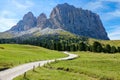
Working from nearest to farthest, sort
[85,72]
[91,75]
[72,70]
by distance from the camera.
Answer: [91,75], [85,72], [72,70]

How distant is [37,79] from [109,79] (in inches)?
444

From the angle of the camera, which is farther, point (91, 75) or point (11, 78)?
point (91, 75)

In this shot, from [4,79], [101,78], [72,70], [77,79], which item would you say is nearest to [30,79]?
[4,79]

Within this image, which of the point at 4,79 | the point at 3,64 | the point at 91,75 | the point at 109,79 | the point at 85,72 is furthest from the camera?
the point at 3,64

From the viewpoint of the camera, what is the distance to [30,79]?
137 ft

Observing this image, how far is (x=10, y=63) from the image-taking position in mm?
68312

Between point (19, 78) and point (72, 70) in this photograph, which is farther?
point (72, 70)

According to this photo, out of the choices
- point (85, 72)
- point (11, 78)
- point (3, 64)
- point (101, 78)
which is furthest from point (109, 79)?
point (3, 64)

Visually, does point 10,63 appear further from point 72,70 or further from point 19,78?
point 19,78

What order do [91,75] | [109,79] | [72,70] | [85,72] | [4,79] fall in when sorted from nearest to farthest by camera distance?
[4,79], [109,79], [91,75], [85,72], [72,70]

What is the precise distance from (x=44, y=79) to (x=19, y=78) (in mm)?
3829

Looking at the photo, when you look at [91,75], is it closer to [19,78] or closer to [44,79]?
[44,79]

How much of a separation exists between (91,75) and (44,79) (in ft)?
31.8

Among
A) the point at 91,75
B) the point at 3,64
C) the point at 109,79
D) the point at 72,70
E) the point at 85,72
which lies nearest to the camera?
the point at 109,79
